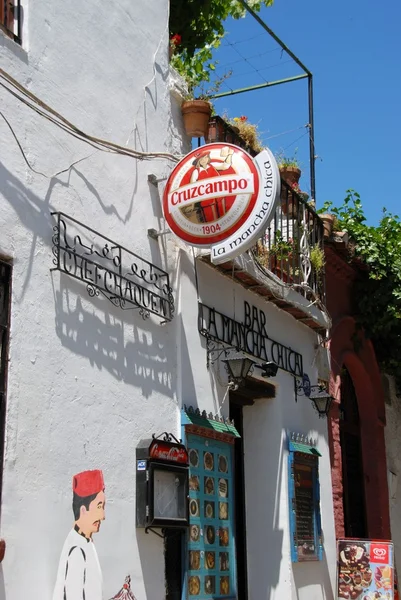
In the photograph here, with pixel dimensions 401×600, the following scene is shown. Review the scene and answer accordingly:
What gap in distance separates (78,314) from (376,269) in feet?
22.2

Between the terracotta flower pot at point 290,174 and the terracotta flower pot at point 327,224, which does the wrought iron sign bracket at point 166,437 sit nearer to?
the terracotta flower pot at point 290,174

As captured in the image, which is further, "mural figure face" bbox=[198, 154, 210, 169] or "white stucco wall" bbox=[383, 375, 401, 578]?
"white stucco wall" bbox=[383, 375, 401, 578]

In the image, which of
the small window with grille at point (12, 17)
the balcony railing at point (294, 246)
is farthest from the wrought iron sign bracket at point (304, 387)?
the small window with grille at point (12, 17)

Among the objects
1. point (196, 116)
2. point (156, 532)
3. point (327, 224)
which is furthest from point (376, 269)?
point (156, 532)

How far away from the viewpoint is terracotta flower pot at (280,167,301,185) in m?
10.7

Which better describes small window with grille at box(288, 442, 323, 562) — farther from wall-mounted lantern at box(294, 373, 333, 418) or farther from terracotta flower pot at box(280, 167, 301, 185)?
terracotta flower pot at box(280, 167, 301, 185)

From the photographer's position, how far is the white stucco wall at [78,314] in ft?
18.7

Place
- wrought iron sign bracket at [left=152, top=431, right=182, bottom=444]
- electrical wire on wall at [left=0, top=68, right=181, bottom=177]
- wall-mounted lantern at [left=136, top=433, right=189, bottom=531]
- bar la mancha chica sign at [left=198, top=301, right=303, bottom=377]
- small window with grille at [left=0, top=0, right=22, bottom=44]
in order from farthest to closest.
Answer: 1. bar la mancha chica sign at [left=198, top=301, right=303, bottom=377]
2. wrought iron sign bracket at [left=152, top=431, right=182, bottom=444]
3. wall-mounted lantern at [left=136, top=433, right=189, bottom=531]
4. small window with grille at [left=0, top=0, right=22, bottom=44]
5. electrical wire on wall at [left=0, top=68, right=181, bottom=177]

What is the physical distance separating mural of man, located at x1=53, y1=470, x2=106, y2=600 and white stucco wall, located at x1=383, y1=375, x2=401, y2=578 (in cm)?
783

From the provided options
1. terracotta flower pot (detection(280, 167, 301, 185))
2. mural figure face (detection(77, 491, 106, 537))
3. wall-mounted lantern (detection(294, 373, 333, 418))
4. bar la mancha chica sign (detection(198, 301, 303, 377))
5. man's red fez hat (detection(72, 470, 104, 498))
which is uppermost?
terracotta flower pot (detection(280, 167, 301, 185))

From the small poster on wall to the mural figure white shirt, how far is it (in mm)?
4624

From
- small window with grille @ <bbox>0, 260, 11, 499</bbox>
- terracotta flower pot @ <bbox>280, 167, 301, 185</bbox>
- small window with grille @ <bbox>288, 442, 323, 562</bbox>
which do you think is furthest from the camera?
terracotta flower pot @ <bbox>280, 167, 301, 185</bbox>

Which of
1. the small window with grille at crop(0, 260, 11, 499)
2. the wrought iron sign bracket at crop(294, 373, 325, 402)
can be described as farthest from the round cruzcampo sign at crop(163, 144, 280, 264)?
the wrought iron sign bracket at crop(294, 373, 325, 402)

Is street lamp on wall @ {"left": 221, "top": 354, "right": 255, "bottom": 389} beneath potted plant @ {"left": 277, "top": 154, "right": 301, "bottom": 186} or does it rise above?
beneath
